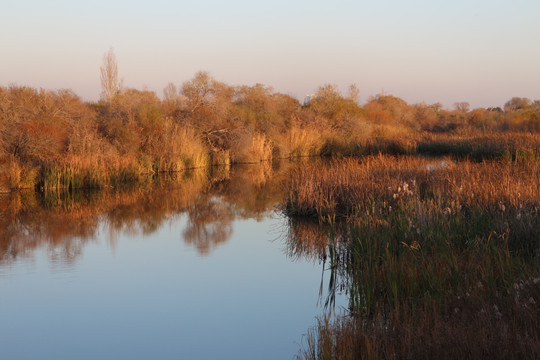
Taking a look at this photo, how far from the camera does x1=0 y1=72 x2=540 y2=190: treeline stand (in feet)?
52.0

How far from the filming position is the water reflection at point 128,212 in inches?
370

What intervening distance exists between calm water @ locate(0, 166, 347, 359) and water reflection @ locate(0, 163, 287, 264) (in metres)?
0.04

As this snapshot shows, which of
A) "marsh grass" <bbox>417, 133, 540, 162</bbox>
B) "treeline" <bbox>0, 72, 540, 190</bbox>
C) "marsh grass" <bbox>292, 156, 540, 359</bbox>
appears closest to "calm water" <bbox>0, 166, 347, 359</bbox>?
"marsh grass" <bbox>292, 156, 540, 359</bbox>

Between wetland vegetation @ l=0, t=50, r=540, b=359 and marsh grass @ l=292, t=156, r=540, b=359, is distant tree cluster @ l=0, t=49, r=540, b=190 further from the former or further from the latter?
marsh grass @ l=292, t=156, r=540, b=359

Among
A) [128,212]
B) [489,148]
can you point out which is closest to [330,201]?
[128,212]

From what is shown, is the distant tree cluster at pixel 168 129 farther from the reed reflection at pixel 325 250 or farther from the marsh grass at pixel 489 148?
the reed reflection at pixel 325 250

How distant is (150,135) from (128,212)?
9070mm

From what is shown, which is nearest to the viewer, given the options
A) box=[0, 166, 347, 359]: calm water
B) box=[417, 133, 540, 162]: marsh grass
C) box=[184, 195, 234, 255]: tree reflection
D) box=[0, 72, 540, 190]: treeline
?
box=[0, 166, 347, 359]: calm water

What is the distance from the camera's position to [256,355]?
14.9 ft

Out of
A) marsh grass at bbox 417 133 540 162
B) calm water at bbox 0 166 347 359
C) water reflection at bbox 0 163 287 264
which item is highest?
marsh grass at bbox 417 133 540 162

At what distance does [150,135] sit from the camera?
2075 cm

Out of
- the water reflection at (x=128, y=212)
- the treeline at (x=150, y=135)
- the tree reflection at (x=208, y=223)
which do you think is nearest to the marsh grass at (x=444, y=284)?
the tree reflection at (x=208, y=223)

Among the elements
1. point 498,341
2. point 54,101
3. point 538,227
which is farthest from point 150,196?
point 498,341

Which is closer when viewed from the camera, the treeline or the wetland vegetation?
the wetland vegetation
